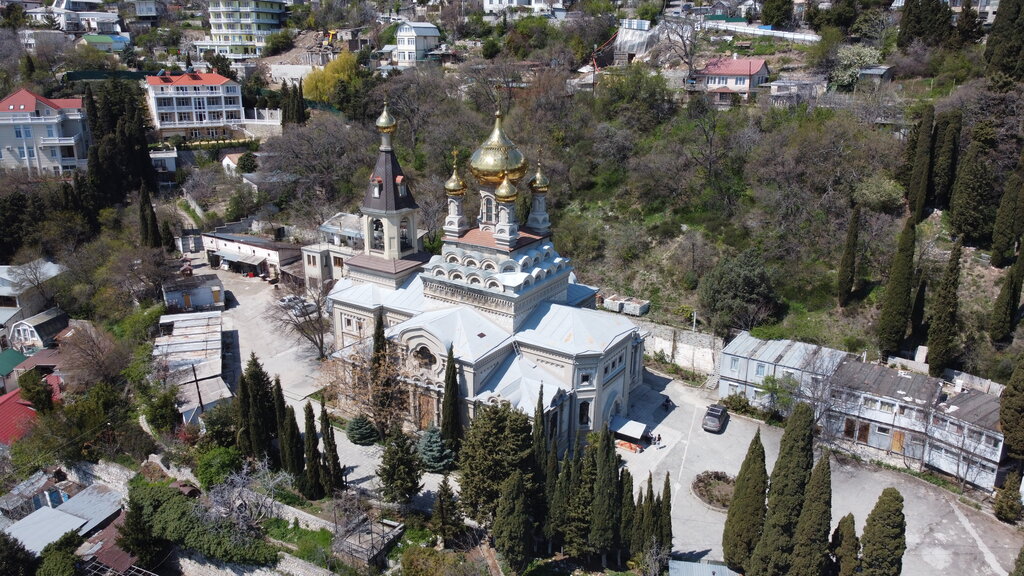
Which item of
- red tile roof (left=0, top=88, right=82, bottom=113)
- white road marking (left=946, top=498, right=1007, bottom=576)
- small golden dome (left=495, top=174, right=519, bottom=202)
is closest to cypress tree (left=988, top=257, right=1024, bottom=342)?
white road marking (left=946, top=498, right=1007, bottom=576)

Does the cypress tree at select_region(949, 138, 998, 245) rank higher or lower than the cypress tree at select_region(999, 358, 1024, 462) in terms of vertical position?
higher

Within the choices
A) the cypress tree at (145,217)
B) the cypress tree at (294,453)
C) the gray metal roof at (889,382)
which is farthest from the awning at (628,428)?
the cypress tree at (145,217)

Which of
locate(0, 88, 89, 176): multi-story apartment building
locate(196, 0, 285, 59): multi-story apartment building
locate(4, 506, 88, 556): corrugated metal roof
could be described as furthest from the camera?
locate(196, 0, 285, 59): multi-story apartment building

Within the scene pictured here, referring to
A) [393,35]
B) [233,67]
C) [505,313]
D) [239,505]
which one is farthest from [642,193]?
[233,67]

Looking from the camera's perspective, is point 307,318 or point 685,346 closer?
point 307,318

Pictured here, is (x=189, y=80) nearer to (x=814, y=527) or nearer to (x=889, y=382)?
(x=889, y=382)

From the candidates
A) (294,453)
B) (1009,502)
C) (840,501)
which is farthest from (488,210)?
(1009,502)

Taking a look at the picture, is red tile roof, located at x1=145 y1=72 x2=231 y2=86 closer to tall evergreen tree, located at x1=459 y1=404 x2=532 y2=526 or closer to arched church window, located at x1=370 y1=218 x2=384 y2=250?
arched church window, located at x1=370 y1=218 x2=384 y2=250
